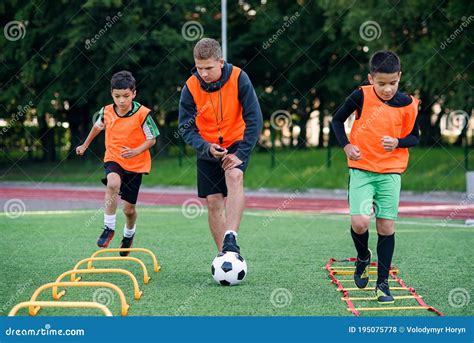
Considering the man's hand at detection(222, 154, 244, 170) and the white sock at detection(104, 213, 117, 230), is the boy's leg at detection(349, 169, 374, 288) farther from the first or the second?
the white sock at detection(104, 213, 117, 230)

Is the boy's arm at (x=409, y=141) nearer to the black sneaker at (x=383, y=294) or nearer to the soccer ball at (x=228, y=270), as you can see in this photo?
the black sneaker at (x=383, y=294)

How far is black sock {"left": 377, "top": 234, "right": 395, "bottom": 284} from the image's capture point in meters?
5.34

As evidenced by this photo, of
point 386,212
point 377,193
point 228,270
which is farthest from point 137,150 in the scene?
point 386,212

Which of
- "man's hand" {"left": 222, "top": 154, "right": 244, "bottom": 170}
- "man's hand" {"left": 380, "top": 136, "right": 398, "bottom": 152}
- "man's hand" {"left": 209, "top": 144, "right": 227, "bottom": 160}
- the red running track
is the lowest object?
the red running track

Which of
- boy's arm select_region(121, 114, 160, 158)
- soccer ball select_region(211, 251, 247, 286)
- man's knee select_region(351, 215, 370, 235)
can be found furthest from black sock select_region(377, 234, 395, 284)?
boy's arm select_region(121, 114, 160, 158)

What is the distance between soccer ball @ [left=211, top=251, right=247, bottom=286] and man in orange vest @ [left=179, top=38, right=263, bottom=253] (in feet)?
0.45

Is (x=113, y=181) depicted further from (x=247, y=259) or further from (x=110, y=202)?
(x=247, y=259)

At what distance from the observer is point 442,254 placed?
7.78m

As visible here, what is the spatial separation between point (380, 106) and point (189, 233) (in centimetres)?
503

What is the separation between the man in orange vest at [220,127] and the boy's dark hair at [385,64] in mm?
1244

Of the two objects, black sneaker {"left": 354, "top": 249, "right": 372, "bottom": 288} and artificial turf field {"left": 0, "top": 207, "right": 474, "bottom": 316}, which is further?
black sneaker {"left": 354, "top": 249, "right": 372, "bottom": 288}
